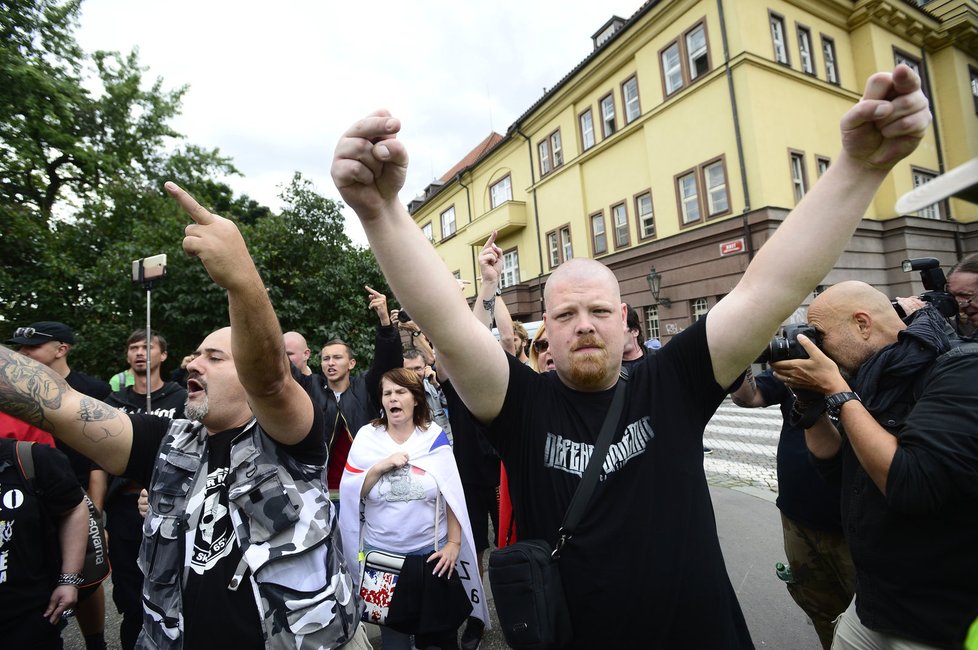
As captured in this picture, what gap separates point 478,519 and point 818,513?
2.37 m

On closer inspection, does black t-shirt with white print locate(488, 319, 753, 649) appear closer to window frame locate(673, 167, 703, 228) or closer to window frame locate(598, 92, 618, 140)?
window frame locate(673, 167, 703, 228)

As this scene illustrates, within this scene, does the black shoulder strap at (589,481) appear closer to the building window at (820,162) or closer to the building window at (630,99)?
the building window at (820,162)

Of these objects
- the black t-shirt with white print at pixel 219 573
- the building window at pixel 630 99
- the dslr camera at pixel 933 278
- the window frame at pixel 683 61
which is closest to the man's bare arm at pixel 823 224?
the black t-shirt with white print at pixel 219 573

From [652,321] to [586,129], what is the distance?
8.17 m

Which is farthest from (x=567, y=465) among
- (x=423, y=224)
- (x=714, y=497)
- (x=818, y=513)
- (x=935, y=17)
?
(x=423, y=224)

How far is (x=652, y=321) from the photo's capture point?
1702 centimetres

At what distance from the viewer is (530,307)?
73.7 feet

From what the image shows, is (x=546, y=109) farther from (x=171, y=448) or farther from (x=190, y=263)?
(x=171, y=448)

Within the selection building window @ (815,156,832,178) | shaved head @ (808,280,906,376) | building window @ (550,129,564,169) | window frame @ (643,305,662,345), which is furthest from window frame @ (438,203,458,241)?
shaved head @ (808,280,906,376)

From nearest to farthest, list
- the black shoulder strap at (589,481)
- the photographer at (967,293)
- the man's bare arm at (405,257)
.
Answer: the man's bare arm at (405,257) → the black shoulder strap at (589,481) → the photographer at (967,293)

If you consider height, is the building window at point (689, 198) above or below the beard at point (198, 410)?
above

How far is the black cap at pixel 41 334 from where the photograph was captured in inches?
128

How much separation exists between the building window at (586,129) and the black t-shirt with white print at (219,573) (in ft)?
63.0

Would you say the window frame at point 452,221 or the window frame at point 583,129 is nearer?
the window frame at point 583,129
